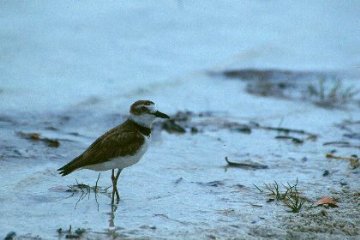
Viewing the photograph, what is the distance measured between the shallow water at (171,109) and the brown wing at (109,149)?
0.34 m

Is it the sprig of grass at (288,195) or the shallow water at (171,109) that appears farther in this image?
the sprig of grass at (288,195)

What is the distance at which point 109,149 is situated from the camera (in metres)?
5.98

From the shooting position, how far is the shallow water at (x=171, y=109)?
5613 millimetres

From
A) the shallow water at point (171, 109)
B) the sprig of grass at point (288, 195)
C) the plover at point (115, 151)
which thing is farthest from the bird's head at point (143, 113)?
the sprig of grass at point (288, 195)

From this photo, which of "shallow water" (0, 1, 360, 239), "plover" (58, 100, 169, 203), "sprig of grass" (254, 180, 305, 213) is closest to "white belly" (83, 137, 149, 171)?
"plover" (58, 100, 169, 203)

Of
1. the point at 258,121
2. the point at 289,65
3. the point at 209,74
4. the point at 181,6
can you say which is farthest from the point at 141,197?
the point at 181,6

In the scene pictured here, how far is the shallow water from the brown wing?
1.11ft

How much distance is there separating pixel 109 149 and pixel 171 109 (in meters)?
4.29

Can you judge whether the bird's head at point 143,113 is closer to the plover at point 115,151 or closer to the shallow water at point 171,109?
the plover at point 115,151

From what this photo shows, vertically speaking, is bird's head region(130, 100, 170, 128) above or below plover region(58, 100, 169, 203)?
above

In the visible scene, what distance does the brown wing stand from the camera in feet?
19.3

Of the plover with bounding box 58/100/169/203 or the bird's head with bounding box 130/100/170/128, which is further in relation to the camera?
the bird's head with bounding box 130/100/170/128

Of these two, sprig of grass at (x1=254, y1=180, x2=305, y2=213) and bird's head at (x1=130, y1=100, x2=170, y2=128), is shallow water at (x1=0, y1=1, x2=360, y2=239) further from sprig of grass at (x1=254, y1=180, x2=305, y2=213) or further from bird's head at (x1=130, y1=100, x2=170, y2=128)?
bird's head at (x1=130, y1=100, x2=170, y2=128)

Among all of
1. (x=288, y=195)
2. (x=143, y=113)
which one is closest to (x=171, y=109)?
(x=143, y=113)
